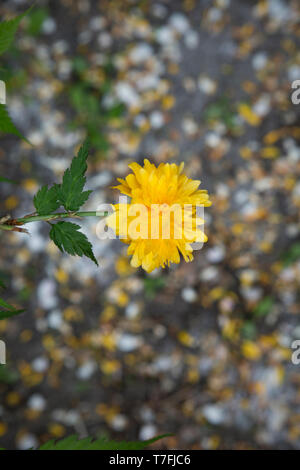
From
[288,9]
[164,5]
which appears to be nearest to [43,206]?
[164,5]

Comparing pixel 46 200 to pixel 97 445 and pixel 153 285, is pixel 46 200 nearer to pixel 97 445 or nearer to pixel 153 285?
pixel 97 445

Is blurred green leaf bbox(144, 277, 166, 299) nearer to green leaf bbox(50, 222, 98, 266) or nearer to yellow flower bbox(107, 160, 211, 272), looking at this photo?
yellow flower bbox(107, 160, 211, 272)

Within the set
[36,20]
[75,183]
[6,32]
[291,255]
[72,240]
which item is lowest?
[72,240]

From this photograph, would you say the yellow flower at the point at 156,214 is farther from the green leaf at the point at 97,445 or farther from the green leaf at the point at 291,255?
the green leaf at the point at 291,255

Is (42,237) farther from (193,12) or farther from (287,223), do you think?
(193,12)

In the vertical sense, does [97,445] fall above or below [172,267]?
below

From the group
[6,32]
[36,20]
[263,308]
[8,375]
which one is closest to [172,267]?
[263,308]
